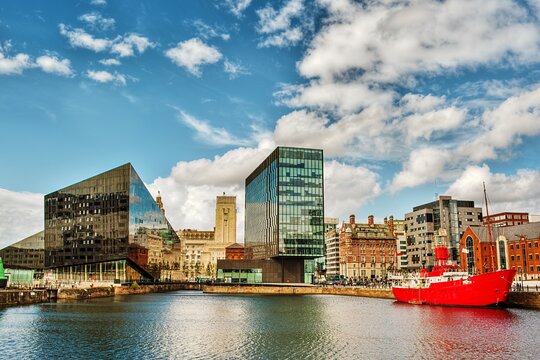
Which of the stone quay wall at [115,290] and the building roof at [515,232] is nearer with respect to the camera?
the stone quay wall at [115,290]

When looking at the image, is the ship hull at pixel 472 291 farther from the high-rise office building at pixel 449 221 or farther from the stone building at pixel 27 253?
the stone building at pixel 27 253

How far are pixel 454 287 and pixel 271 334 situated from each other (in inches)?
1619

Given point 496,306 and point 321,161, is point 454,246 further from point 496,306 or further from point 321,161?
point 496,306

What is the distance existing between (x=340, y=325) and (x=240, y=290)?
90.2 meters

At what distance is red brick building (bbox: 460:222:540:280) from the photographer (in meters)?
138

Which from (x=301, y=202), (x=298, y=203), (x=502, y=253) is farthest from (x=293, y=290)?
(x=502, y=253)

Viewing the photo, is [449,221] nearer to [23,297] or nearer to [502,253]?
[502,253]

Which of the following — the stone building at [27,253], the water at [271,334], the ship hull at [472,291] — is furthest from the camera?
the stone building at [27,253]

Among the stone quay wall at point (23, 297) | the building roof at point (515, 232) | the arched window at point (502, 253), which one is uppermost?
the building roof at point (515, 232)

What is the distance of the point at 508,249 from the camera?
146375mm

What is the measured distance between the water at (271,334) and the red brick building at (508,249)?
239 feet

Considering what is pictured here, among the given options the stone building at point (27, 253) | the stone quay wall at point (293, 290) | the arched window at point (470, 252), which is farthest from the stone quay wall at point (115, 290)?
the arched window at point (470, 252)

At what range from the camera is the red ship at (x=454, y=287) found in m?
75.4

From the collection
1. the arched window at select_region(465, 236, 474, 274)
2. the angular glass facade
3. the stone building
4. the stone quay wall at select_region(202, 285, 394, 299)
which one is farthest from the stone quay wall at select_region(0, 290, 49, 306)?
the arched window at select_region(465, 236, 474, 274)
